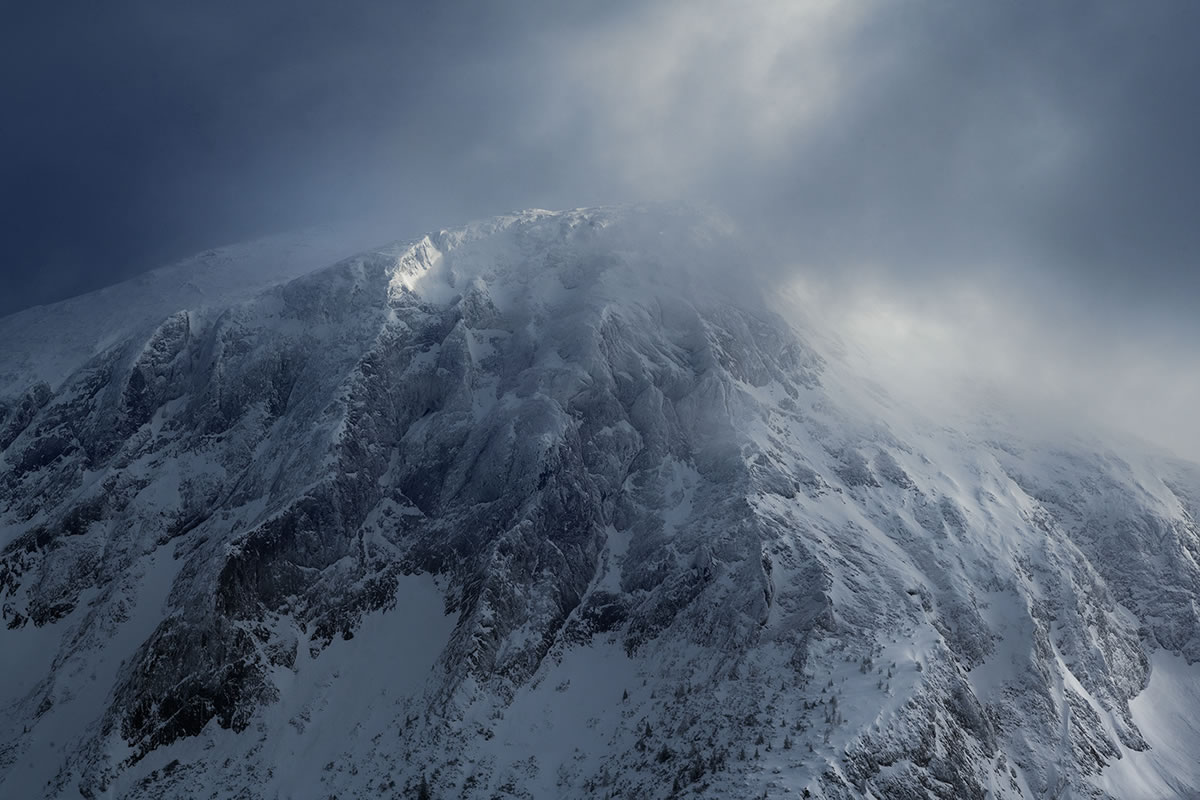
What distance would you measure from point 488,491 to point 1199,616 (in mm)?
132132

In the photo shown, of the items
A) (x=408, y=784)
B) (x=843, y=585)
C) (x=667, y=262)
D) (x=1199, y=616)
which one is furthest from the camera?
(x=667, y=262)

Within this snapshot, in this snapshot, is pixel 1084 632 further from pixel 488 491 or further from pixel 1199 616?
pixel 488 491

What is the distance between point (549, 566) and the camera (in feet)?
377

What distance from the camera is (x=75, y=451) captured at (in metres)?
141

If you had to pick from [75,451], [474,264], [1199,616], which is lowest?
[1199,616]

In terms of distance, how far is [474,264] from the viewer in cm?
17588

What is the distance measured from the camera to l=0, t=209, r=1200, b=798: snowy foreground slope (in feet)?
300

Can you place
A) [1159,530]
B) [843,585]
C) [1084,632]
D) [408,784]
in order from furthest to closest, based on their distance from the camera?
[1159,530], [1084,632], [843,585], [408,784]

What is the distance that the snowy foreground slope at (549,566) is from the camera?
91.4 metres

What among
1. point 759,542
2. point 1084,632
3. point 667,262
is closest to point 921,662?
point 759,542

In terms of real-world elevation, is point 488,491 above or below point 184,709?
above

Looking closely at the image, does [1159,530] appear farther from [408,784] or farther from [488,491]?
[408,784]

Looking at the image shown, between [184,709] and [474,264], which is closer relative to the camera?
[184,709]

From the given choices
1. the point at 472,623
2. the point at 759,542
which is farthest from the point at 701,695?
the point at 472,623
